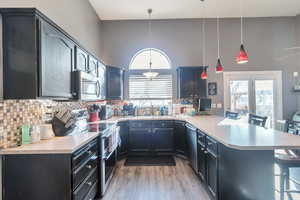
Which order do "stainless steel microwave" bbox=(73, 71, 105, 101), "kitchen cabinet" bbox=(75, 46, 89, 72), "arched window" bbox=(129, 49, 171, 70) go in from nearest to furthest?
"stainless steel microwave" bbox=(73, 71, 105, 101)
"kitchen cabinet" bbox=(75, 46, 89, 72)
"arched window" bbox=(129, 49, 171, 70)

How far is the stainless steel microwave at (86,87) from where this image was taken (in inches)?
98.2

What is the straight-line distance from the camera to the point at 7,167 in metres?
1.71

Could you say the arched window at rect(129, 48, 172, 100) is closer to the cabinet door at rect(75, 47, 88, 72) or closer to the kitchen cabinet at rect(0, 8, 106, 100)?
the cabinet door at rect(75, 47, 88, 72)

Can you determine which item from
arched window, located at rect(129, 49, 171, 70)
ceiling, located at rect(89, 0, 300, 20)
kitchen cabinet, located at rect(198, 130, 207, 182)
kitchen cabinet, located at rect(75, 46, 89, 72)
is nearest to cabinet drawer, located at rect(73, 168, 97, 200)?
kitchen cabinet, located at rect(75, 46, 89, 72)

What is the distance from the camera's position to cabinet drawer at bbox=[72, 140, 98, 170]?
6.03 feet

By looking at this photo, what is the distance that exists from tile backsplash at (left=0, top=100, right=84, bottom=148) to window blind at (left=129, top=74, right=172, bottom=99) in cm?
298

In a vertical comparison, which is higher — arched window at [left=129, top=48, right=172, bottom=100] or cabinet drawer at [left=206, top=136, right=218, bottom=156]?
arched window at [left=129, top=48, right=172, bottom=100]

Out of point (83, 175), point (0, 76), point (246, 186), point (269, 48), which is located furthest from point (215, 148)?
point (269, 48)

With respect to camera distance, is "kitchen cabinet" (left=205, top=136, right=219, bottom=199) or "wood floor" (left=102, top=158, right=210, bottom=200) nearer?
"kitchen cabinet" (left=205, top=136, right=219, bottom=199)

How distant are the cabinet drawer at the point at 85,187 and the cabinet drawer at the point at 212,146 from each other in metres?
1.47

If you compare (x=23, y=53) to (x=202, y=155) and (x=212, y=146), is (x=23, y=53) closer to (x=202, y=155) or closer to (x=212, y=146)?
(x=212, y=146)

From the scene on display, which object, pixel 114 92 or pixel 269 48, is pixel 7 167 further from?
pixel 269 48

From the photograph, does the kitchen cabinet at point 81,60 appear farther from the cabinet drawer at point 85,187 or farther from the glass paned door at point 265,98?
the glass paned door at point 265,98

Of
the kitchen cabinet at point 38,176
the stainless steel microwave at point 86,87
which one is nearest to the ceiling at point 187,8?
the stainless steel microwave at point 86,87
